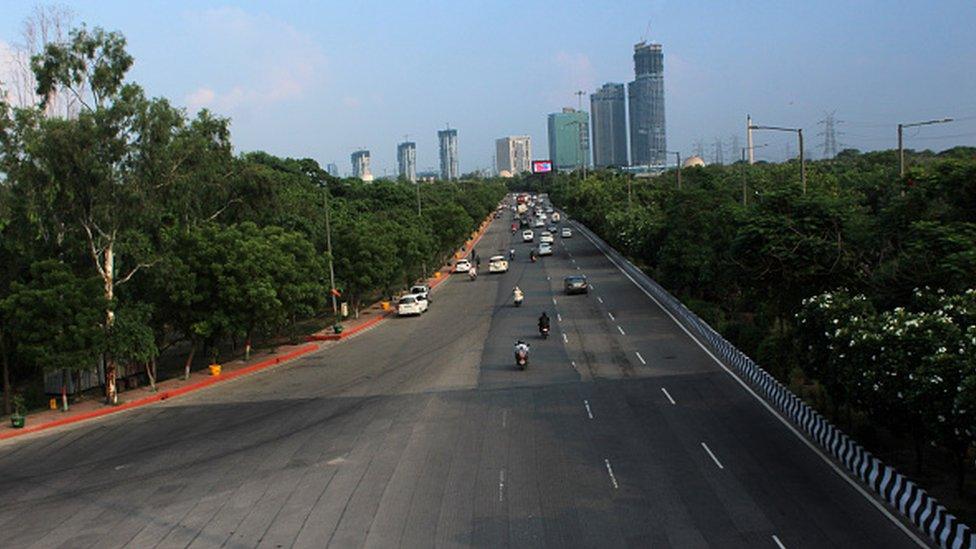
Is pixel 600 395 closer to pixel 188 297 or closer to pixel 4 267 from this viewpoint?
pixel 188 297

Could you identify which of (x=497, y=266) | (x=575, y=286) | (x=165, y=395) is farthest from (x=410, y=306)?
(x=497, y=266)

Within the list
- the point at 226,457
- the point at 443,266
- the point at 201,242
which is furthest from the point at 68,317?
the point at 443,266

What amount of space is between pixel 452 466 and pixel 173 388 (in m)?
18.0

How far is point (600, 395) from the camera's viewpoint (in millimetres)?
26734

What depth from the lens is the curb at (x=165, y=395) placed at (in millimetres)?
28419

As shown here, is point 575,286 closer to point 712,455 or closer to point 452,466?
point 712,455

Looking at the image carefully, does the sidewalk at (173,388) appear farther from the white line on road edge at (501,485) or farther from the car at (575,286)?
the white line on road edge at (501,485)

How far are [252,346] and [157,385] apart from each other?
10874 mm

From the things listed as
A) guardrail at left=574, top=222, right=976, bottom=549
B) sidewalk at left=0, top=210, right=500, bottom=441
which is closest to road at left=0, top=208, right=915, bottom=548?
guardrail at left=574, top=222, right=976, bottom=549

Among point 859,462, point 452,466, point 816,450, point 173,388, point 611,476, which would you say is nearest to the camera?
point 859,462

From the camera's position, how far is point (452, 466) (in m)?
19.7

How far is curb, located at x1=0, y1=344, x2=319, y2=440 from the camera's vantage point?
28419mm

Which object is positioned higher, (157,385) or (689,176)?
(689,176)

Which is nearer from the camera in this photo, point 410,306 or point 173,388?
point 173,388
